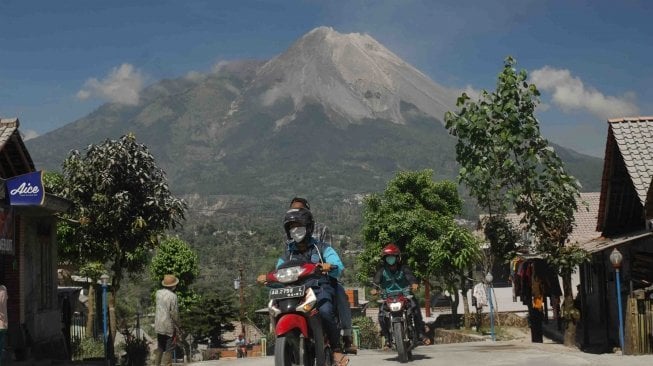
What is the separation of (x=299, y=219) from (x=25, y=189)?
8.12 metres

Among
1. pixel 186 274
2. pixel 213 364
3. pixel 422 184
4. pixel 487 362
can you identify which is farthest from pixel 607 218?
pixel 186 274

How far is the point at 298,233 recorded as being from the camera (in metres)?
10.3

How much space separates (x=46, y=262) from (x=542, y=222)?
12.9 m

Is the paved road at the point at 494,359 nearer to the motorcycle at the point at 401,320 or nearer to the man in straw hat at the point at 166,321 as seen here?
the motorcycle at the point at 401,320

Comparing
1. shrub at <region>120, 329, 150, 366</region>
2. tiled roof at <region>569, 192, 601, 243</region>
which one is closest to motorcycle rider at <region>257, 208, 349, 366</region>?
shrub at <region>120, 329, 150, 366</region>

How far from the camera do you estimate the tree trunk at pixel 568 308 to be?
68.5 feet

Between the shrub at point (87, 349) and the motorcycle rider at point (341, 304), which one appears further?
the shrub at point (87, 349)

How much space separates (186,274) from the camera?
244 feet

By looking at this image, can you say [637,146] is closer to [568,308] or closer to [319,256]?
[568,308]

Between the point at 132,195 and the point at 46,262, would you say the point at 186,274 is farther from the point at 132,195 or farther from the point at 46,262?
the point at 46,262

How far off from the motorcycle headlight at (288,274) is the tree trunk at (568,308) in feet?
41.9

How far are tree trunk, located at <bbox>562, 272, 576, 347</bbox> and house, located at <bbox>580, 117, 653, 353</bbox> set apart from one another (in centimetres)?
34

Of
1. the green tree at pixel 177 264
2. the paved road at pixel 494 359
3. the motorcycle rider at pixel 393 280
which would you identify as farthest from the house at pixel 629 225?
the green tree at pixel 177 264

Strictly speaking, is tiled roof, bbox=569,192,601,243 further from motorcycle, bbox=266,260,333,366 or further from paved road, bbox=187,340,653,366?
motorcycle, bbox=266,260,333,366
